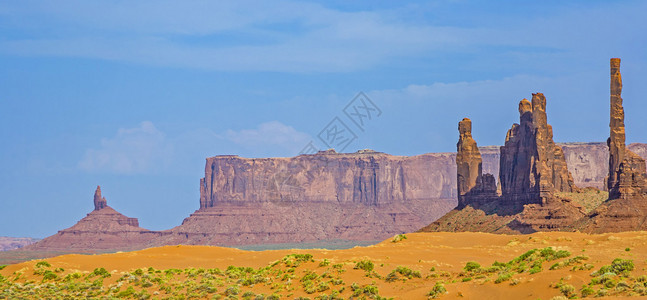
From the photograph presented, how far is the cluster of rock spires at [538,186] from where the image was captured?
11662 centimetres

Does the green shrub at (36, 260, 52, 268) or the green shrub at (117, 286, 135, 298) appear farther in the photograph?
the green shrub at (36, 260, 52, 268)

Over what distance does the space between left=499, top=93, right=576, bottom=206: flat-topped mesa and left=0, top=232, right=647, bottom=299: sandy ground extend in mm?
54207

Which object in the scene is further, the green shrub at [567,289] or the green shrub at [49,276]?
the green shrub at [49,276]

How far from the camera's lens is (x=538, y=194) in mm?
135750

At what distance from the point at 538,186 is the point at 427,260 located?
7984cm

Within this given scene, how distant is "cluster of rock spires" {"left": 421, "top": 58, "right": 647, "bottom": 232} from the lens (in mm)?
116625

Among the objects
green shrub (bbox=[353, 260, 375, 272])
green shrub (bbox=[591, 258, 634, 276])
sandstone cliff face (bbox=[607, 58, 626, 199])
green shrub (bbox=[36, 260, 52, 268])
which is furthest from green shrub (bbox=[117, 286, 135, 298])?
sandstone cliff face (bbox=[607, 58, 626, 199])

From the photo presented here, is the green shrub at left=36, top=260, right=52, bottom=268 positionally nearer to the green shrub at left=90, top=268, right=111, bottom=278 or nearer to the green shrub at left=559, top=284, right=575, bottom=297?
the green shrub at left=90, top=268, right=111, bottom=278

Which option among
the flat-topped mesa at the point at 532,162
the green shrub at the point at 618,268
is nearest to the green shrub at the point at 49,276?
the green shrub at the point at 618,268

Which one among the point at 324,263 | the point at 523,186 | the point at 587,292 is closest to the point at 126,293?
the point at 324,263

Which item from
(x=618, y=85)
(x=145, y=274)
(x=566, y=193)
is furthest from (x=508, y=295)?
(x=566, y=193)

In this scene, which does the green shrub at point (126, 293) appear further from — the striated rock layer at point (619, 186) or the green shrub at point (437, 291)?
the striated rock layer at point (619, 186)

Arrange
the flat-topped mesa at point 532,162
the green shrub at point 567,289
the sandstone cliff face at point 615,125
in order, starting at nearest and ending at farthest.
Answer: the green shrub at point 567,289
the sandstone cliff face at point 615,125
the flat-topped mesa at point 532,162

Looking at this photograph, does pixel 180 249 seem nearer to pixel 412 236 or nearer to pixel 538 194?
pixel 412 236
